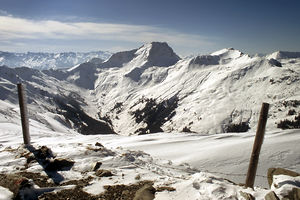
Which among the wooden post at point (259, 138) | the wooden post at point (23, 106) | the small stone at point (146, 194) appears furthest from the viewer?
the wooden post at point (23, 106)

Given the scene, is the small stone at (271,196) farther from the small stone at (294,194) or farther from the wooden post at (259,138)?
the wooden post at (259,138)

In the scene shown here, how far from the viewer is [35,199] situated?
8547 millimetres

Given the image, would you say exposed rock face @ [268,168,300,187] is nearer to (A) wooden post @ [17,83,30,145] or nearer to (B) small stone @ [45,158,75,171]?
(B) small stone @ [45,158,75,171]

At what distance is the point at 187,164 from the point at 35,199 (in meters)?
10.8

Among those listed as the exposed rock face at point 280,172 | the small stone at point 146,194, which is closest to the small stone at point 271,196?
the exposed rock face at point 280,172

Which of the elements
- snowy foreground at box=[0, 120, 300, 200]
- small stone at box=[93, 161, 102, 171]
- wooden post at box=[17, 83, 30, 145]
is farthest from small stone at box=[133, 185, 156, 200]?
wooden post at box=[17, 83, 30, 145]

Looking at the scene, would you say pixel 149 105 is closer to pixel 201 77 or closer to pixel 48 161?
pixel 201 77

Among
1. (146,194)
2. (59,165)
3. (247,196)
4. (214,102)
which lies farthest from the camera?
(214,102)

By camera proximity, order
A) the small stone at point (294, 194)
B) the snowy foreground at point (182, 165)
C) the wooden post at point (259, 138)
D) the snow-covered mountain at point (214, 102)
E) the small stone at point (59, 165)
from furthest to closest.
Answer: the snow-covered mountain at point (214, 102), the small stone at point (59, 165), the wooden post at point (259, 138), the snowy foreground at point (182, 165), the small stone at point (294, 194)

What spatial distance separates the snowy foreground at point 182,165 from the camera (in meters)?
9.10

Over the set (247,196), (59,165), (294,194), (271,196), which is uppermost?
(294,194)

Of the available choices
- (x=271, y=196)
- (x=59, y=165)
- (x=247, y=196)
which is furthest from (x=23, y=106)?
(x=271, y=196)

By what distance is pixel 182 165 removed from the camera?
16328mm

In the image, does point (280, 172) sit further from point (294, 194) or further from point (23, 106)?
point (23, 106)
